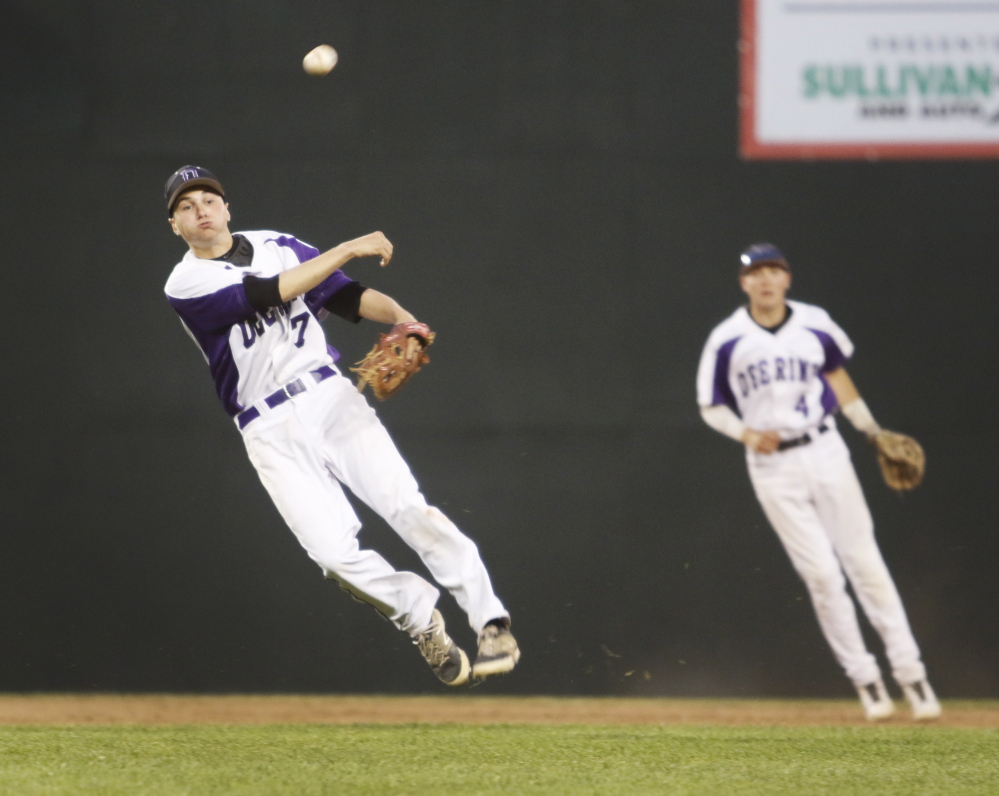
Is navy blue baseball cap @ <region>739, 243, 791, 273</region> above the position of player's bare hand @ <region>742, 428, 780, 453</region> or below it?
above

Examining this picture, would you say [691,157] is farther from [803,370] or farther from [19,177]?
[19,177]

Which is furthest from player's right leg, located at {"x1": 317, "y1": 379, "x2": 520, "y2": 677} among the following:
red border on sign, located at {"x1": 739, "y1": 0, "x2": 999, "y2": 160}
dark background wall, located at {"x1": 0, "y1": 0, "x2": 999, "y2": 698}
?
red border on sign, located at {"x1": 739, "y1": 0, "x2": 999, "y2": 160}

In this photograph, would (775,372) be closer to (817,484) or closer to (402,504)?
(817,484)

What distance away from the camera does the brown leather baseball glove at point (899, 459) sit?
5.11 meters

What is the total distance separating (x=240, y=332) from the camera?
397 cm

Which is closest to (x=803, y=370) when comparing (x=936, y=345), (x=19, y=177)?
(x=936, y=345)

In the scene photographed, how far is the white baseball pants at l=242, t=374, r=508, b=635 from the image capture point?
3.70 metres

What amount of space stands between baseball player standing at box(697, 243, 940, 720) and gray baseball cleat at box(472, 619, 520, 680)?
189 centimetres

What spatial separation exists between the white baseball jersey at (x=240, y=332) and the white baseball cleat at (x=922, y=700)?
2.85m

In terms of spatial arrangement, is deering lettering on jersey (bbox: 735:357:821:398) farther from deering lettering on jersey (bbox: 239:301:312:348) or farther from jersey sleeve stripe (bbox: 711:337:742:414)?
deering lettering on jersey (bbox: 239:301:312:348)

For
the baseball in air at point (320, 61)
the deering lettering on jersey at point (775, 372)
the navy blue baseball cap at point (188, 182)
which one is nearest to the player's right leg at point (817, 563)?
the deering lettering on jersey at point (775, 372)

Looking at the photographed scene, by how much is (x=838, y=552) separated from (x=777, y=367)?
84 cm

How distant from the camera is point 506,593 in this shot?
17.3ft

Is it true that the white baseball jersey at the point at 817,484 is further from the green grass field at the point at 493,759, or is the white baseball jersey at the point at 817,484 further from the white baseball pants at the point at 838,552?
the green grass field at the point at 493,759
